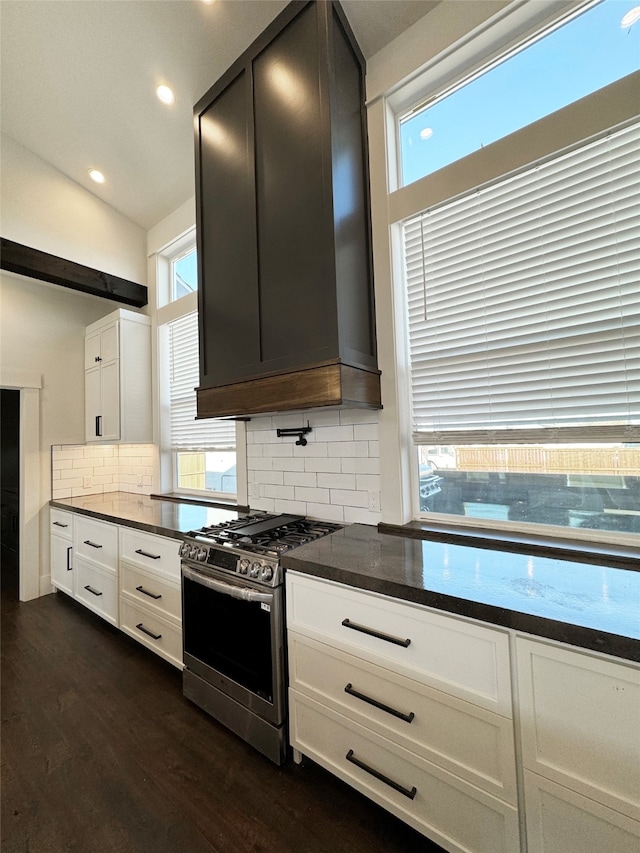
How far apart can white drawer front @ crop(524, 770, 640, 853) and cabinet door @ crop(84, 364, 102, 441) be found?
3912mm

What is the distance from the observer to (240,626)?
5.31 ft

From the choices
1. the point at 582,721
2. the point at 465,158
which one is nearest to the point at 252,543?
the point at 582,721

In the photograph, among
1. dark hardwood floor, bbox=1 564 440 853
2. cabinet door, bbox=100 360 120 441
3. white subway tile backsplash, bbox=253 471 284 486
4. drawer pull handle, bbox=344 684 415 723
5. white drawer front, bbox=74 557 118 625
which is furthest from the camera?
cabinet door, bbox=100 360 120 441

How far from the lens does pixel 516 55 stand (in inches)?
66.3

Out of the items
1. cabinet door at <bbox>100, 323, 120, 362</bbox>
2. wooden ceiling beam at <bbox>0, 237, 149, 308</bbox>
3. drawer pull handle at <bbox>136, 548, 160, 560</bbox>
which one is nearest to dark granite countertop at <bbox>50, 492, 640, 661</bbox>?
drawer pull handle at <bbox>136, 548, 160, 560</bbox>

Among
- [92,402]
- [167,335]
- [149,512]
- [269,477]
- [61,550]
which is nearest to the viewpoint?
[269,477]

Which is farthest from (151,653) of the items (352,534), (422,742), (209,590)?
(422,742)

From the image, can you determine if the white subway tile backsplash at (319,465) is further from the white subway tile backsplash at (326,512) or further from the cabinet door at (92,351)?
the cabinet door at (92,351)

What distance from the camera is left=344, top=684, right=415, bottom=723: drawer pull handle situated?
3.76 feet

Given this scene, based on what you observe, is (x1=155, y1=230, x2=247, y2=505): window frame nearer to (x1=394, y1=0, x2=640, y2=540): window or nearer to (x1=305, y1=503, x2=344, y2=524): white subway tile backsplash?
(x1=305, y1=503, x2=344, y2=524): white subway tile backsplash

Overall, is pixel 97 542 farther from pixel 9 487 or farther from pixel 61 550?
pixel 9 487

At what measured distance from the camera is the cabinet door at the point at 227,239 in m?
2.01

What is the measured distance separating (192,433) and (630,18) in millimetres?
3519

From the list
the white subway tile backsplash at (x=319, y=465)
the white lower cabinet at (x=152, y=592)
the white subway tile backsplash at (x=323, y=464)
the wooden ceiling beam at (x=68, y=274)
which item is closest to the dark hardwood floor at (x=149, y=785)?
the white lower cabinet at (x=152, y=592)
